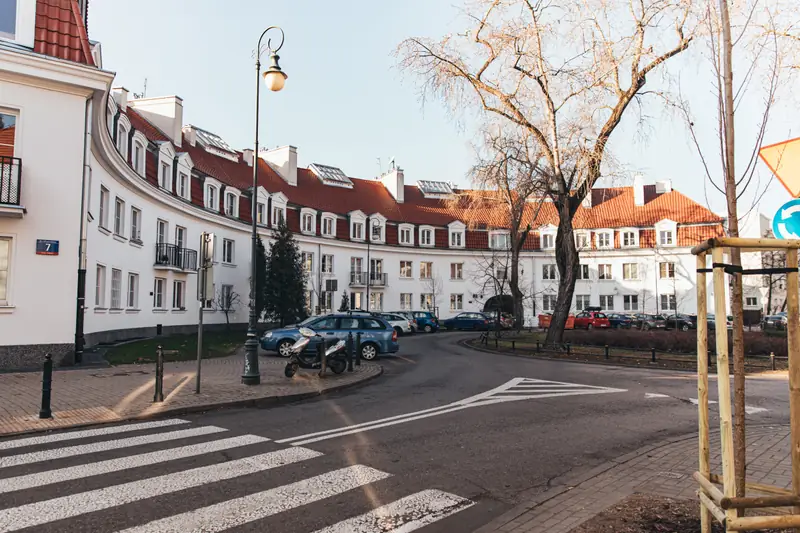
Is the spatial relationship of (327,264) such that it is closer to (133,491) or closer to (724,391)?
(133,491)

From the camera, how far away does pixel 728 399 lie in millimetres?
3539

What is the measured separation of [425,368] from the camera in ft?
60.3

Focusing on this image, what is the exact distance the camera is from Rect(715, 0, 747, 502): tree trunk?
3941 mm

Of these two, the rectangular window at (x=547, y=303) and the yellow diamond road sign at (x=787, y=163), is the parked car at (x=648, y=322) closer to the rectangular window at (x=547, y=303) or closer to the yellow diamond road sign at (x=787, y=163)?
the rectangular window at (x=547, y=303)

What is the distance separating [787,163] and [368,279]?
4565 centimetres

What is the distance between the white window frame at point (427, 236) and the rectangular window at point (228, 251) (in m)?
21.7

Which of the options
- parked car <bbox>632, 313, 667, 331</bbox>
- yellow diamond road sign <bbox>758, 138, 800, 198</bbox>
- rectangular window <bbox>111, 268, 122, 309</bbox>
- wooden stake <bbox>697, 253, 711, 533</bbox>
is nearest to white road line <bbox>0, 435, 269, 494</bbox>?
wooden stake <bbox>697, 253, 711, 533</bbox>

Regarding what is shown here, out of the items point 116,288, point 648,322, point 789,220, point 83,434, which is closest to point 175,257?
point 116,288

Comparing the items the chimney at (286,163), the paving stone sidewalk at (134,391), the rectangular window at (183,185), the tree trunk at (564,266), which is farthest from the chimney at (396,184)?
the paving stone sidewalk at (134,391)

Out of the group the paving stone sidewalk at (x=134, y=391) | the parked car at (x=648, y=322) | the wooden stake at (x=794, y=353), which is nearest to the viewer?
the wooden stake at (x=794, y=353)

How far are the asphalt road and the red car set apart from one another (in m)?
34.5

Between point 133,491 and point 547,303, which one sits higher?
point 547,303

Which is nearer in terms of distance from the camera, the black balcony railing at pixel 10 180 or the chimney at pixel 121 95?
the black balcony railing at pixel 10 180

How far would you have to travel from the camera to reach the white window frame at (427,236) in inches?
2183
